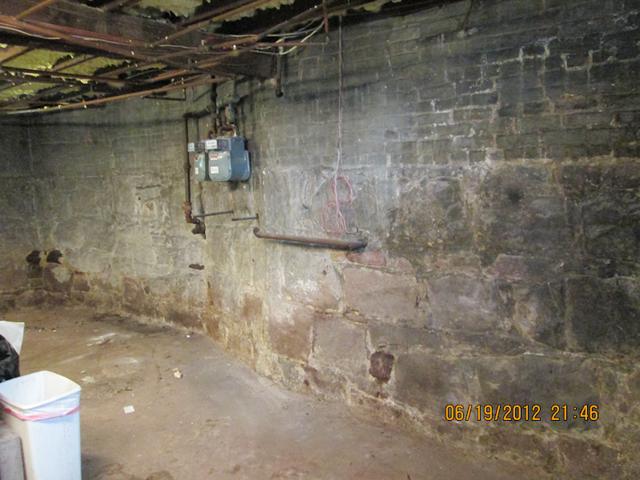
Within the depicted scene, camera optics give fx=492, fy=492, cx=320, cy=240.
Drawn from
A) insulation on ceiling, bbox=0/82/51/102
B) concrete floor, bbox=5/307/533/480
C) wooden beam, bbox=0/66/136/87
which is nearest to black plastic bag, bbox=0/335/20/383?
concrete floor, bbox=5/307/533/480

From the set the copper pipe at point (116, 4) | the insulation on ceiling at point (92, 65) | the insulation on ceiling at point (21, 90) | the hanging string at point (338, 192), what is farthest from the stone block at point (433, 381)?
the insulation on ceiling at point (21, 90)

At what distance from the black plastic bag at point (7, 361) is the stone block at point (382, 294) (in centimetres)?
191

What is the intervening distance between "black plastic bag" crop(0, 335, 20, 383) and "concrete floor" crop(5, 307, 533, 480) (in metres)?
0.65

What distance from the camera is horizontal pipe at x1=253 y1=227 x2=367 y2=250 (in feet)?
9.90

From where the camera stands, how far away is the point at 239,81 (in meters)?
3.82

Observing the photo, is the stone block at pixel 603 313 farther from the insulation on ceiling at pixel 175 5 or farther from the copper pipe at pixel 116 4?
the copper pipe at pixel 116 4

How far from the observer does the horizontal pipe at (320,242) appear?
3.02 meters

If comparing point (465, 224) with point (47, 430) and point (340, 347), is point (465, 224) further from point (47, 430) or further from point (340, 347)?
point (47, 430)

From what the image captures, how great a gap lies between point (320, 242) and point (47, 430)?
177 cm

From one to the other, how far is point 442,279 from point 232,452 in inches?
61.7

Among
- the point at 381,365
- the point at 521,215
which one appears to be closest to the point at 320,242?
the point at 381,365

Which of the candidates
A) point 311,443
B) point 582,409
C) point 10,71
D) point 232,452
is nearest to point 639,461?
point 582,409

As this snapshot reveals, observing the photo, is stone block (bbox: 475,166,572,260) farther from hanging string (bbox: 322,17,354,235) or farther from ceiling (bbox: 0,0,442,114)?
ceiling (bbox: 0,0,442,114)

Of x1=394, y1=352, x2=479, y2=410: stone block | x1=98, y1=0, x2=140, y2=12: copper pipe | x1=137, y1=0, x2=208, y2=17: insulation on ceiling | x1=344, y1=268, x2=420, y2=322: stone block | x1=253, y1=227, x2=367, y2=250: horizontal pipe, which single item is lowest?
x1=394, y1=352, x2=479, y2=410: stone block
